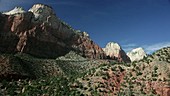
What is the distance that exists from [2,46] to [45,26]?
85.7ft

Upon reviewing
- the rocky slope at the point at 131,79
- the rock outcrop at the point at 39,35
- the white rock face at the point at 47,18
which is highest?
the white rock face at the point at 47,18

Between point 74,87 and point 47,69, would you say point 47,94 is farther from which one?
point 47,69

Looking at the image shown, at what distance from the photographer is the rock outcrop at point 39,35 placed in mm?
141875

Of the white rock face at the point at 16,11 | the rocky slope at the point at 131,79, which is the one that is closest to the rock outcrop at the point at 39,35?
the white rock face at the point at 16,11

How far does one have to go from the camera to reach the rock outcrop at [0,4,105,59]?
142 metres

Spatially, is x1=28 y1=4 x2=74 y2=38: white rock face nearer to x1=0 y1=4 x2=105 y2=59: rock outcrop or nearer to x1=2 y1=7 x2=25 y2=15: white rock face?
x1=0 y1=4 x2=105 y2=59: rock outcrop

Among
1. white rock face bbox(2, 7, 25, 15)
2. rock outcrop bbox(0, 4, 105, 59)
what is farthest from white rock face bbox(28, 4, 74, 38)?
white rock face bbox(2, 7, 25, 15)

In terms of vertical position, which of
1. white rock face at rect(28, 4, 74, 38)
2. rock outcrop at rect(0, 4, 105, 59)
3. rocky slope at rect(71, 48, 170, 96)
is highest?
white rock face at rect(28, 4, 74, 38)

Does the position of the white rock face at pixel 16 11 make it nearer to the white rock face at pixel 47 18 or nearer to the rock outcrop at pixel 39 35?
the rock outcrop at pixel 39 35

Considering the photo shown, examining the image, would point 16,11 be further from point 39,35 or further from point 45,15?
point 39,35

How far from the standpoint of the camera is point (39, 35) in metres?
152

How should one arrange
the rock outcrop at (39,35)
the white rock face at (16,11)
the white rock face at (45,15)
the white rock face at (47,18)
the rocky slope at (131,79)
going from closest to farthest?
the rocky slope at (131,79) < the rock outcrop at (39,35) < the white rock face at (16,11) < the white rock face at (47,18) < the white rock face at (45,15)

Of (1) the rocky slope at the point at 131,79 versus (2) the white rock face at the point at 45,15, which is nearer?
(1) the rocky slope at the point at 131,79

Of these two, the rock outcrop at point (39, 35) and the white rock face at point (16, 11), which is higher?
the white rock face at point (16, 11)
